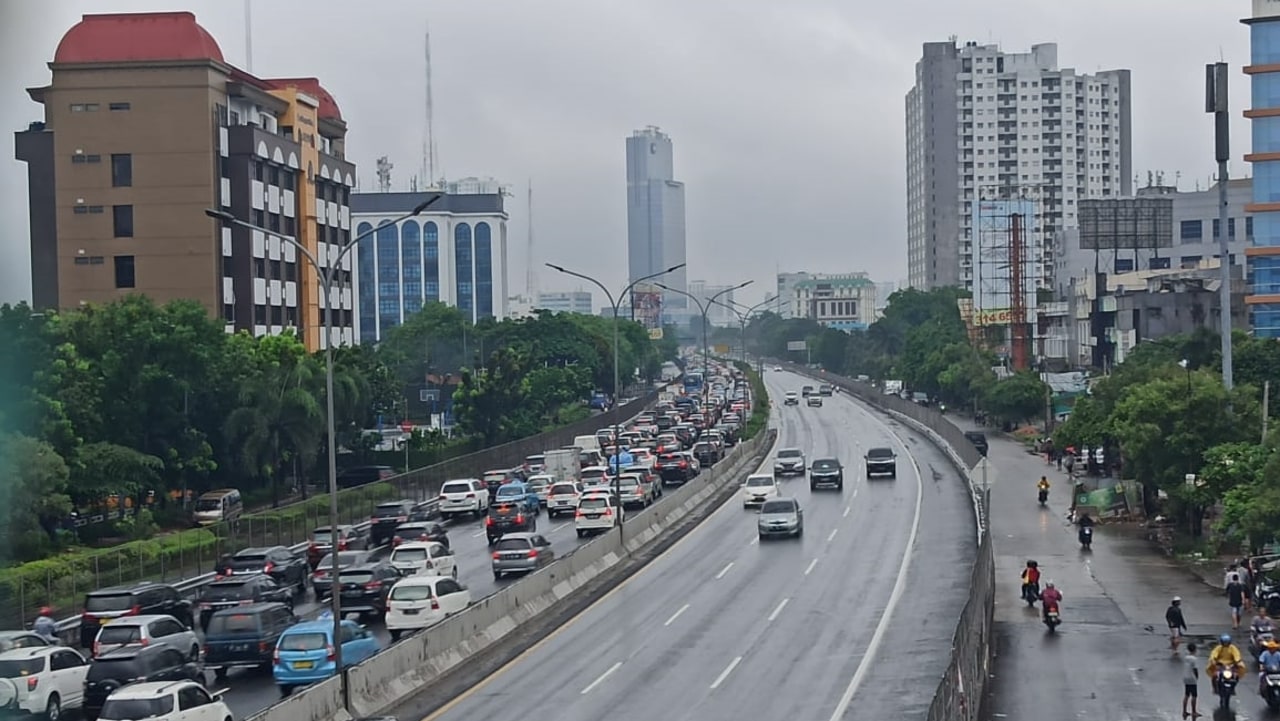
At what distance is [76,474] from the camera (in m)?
51.5

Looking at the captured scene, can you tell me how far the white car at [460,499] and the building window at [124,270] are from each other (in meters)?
24.3

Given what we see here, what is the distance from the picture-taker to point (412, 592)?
34.5m

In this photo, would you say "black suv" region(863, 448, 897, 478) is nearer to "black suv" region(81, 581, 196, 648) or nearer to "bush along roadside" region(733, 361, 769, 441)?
"bush along roadside" region(733, 361, 769, 441)

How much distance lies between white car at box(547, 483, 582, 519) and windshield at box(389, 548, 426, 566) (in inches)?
789

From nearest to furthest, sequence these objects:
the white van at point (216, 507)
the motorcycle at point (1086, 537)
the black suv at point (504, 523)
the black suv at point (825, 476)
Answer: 1. the motorcycle at point (1086, 537)
2. the black suv at point (504, 523)
3. the white van at point (216, 507)
4. the black suv at point (825, 476)

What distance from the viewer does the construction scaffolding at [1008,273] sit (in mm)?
140375

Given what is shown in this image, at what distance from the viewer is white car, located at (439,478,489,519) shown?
2448 inches

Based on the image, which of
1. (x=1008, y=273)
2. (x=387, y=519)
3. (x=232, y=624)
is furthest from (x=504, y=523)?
(x=1008, y=273)

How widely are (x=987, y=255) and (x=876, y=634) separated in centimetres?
12951

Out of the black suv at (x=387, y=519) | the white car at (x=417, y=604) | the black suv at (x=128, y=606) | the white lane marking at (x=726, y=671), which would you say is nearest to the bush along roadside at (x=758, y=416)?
the black suv at (x=387, y=519)

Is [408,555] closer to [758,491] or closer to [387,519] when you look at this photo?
[387,519]

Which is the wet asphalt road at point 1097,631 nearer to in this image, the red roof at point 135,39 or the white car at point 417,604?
the white car at point 417,604

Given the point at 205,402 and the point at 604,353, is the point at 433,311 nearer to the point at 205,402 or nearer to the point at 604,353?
the point at 604,353

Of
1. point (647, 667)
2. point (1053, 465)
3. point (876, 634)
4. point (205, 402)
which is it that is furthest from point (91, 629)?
point (1053, 465)
